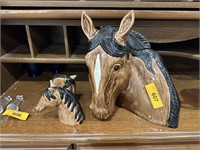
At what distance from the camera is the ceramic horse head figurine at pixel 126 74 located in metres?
0.65

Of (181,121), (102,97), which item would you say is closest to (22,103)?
(102,97)

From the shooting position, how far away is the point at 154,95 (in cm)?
72

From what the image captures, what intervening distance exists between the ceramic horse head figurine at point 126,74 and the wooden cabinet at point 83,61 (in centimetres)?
5

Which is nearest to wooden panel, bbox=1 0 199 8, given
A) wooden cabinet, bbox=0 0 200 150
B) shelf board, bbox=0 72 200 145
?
wooden cabinet, bbox=0 0 200 150

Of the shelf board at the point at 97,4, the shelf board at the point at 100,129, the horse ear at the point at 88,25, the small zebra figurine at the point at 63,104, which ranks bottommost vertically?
the shelf board at the point at 100,129

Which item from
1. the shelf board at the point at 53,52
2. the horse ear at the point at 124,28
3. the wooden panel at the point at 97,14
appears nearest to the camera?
the horse ear at the point at 124,28

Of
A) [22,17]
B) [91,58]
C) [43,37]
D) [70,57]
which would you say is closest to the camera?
[91,58]

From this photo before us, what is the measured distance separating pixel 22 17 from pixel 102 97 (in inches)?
16.4

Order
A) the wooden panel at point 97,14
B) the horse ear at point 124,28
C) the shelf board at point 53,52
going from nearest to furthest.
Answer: the horse ear at point 124,28 < the wooden panel at point 97,14 < the shelf board at point 53,52

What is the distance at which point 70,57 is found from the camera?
891mm

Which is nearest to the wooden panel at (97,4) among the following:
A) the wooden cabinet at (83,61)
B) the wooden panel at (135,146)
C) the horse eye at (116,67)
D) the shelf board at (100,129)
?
the wooden cabinet at (83,61)

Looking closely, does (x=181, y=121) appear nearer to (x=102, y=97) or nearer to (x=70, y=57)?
(x=102, y=97)

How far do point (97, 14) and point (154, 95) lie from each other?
347 mm

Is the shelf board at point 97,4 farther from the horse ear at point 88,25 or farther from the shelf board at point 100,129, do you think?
the shelf board at point 100,129
